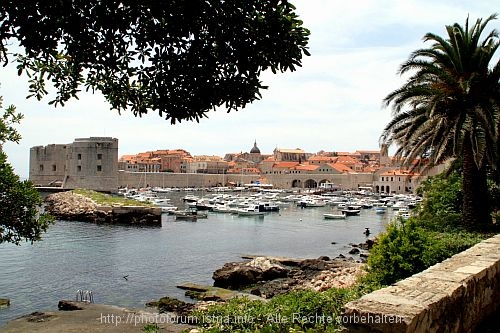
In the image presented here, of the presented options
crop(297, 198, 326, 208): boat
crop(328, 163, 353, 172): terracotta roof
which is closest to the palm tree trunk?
crop(297, 198, 326, 208): boat

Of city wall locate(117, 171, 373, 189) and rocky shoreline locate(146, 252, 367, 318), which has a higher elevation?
city wall locate(117, 171, 373, 189)

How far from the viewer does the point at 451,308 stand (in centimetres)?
409

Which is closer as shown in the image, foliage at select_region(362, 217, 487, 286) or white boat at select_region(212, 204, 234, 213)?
foliage at select_region(362, 217, 487, 286)

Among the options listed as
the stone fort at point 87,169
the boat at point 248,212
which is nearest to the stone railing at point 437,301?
the boat at point 248,212

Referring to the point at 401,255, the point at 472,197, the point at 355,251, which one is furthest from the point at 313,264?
the point at 401,255

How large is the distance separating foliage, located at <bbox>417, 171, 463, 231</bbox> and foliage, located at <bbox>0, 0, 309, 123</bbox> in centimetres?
1044

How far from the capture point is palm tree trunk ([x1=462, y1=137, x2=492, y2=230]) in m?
13.1

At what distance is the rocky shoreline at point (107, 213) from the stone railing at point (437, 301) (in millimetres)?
38747

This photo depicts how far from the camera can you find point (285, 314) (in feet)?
19.2

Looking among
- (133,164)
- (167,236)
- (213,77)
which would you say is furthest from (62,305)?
(133,164)

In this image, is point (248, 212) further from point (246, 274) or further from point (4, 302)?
point (4, 302)

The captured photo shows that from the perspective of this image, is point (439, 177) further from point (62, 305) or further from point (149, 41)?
point (149, 41)

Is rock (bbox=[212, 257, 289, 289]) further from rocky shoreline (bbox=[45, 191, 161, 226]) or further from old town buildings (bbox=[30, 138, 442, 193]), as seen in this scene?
old town buildings (bbox=[30, 138, 442, 193])

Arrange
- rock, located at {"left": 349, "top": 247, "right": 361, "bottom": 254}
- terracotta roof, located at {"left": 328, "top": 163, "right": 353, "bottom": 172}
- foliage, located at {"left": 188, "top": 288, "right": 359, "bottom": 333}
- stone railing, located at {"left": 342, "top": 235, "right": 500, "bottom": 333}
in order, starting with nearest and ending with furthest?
stone railing, located at {"left": 342, "top": 235, "right": 500, "bottom": 333}
foliage, located at {"left": 188, "top": 288, "right": 359, "bottom": 333}
rock, located at {"left": 349, "top": 247, "right": 361, "bottom": 254}
terracotta roof, located at {"left": 328, "top": 163, "right": 353, "bottom": 172}
